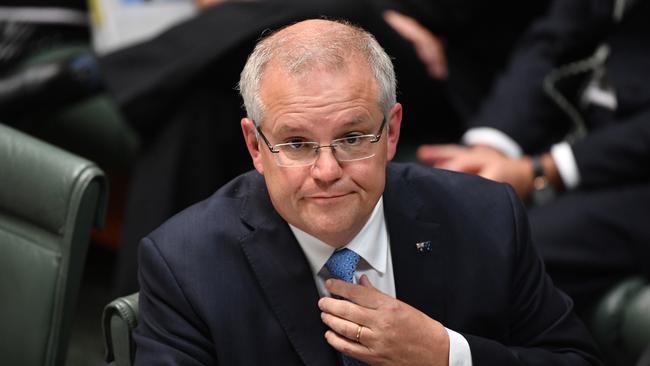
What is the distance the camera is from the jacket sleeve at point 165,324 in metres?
1.56

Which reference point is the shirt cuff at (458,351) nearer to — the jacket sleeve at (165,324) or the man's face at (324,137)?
the man's face at (324,137)

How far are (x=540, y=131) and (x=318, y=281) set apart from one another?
4.28ft

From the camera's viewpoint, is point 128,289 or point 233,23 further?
point 233,23

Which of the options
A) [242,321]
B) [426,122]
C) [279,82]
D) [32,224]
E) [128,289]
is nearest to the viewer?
[279,82]

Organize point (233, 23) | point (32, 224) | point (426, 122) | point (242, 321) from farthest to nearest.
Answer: point (426, 122) < point (233, 23) < point (32, 224) < point (242, 321)

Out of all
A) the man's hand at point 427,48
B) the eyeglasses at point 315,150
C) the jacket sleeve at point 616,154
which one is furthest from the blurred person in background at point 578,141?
the eyeglasses at point 315,150

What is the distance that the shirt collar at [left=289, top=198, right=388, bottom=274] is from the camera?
1.64 metres

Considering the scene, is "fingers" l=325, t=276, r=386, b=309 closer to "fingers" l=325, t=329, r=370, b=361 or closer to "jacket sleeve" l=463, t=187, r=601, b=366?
"fingers" l=325, t=329, r=370, b=361

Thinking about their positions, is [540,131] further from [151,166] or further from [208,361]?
[208,361]

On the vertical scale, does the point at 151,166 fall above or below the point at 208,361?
below

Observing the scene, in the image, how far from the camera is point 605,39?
9.19ft

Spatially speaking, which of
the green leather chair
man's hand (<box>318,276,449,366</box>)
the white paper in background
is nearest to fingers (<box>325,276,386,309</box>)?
man's hand (<box>318,276,449,366</box>)

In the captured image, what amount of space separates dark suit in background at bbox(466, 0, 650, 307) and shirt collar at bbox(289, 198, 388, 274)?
0.87 meters

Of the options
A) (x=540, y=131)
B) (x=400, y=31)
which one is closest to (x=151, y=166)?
(x=400, y=31)
